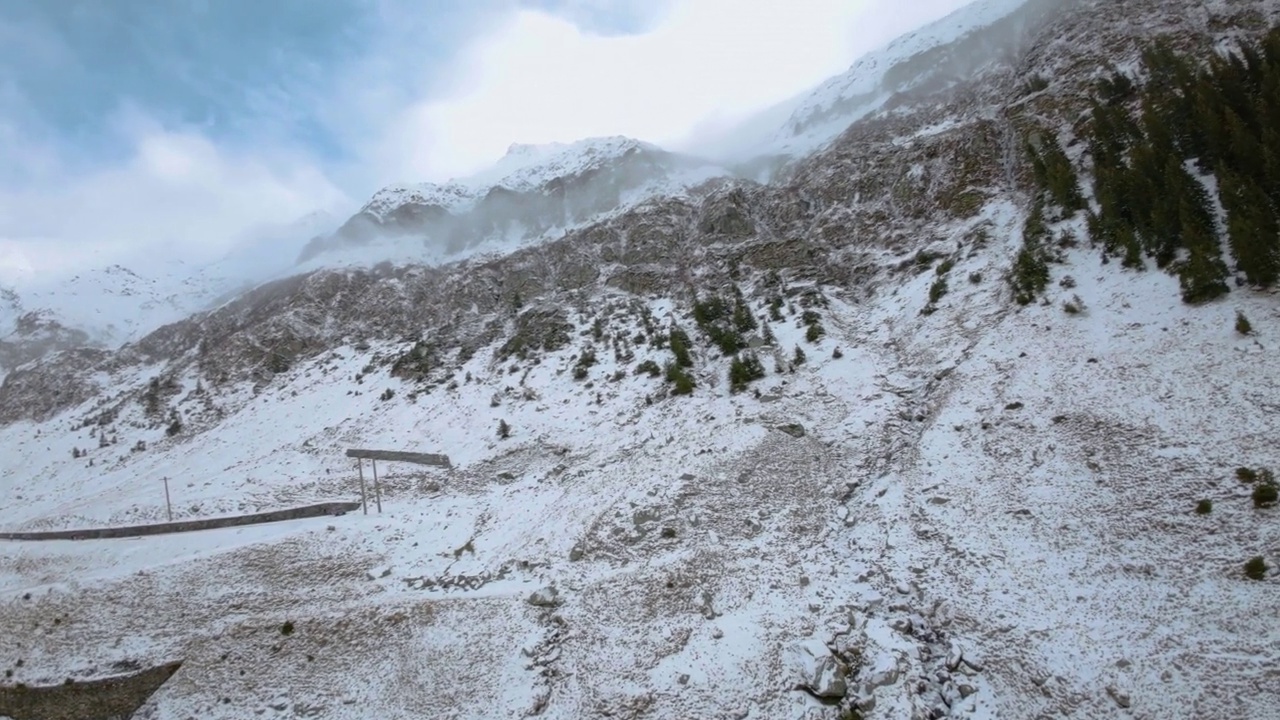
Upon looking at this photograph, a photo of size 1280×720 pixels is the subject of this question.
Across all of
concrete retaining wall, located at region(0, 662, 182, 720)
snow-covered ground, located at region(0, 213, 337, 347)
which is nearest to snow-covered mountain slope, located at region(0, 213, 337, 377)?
snow-covered ground, located at region(0, 213, 337, 347)

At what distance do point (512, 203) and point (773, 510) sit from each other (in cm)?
8395

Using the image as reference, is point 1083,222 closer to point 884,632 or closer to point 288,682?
point 884,632

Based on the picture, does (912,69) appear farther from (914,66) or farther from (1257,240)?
(1257,240)

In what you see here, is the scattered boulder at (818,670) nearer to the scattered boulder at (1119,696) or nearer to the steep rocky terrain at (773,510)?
the steep rocky terrain at (773,510)

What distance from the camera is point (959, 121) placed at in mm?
57188

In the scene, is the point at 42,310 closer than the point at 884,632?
No

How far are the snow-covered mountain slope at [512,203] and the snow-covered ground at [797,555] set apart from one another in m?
57.2

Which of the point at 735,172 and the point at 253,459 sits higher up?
the point at 735,172

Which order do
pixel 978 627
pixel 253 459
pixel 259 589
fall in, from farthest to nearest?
pixel 253 459, pixel 259 589, pixel 978 627

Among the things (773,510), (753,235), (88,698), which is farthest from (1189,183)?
(88,698)

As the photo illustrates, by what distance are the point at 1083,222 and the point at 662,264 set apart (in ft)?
123

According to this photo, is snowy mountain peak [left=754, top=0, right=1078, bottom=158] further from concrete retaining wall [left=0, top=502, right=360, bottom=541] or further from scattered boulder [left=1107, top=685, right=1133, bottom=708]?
scattered boulder [left=1107, top=685, right=1133, bottom=708]

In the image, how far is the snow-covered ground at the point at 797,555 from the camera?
12.0m

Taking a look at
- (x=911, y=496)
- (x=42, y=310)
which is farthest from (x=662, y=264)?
(x=42, y=310)
